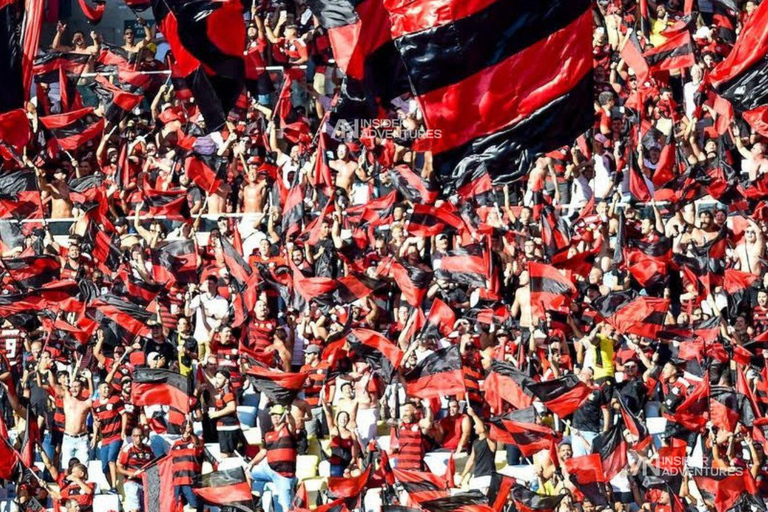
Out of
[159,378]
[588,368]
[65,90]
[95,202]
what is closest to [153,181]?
[95,202]

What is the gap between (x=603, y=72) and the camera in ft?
60.1

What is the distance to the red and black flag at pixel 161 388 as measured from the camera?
48.8 feet

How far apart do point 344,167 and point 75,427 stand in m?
3.85

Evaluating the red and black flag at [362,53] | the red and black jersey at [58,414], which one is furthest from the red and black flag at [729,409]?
the red and black jersey at [58,414]

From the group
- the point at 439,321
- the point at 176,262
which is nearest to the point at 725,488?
the point at 439,321

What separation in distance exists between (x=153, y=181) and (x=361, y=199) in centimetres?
216

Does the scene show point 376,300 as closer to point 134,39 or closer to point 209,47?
point 209,47

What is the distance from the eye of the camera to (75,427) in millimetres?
15195

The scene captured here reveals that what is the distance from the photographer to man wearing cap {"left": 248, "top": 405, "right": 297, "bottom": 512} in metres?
14.2

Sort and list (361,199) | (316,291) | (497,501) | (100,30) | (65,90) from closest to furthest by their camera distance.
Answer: (497,501)
(316,291)
(361,199)
(65,90)
(100,30)

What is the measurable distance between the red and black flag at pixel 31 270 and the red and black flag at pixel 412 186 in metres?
3.15

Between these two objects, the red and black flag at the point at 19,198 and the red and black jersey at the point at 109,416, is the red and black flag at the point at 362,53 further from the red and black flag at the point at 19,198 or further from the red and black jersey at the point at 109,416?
the red and black flag at the point at 19,198

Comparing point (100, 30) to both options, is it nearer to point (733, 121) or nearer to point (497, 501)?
point (733, 121)

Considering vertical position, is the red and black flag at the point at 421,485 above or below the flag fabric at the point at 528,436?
below
